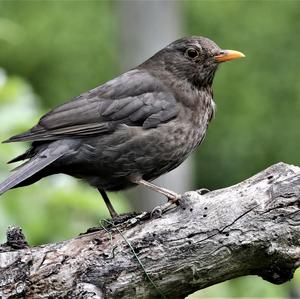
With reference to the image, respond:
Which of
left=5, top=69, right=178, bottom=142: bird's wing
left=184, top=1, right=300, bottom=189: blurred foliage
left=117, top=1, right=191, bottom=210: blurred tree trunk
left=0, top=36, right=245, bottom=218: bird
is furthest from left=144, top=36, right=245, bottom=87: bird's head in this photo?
left=184, top=1, right=300, bottom=189: blurred foliage

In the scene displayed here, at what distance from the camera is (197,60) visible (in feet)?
18.9

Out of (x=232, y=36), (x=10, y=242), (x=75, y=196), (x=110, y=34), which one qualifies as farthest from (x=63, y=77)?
(x=10, y=242)

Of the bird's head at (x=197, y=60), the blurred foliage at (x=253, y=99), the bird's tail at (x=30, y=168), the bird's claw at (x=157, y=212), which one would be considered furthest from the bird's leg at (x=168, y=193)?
the blurred foliage at (x=253, y=99)

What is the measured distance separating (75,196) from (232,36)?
9923 millimetres

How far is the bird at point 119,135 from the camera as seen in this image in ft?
17.0

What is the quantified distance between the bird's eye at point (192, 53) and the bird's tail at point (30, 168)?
1.21 meters

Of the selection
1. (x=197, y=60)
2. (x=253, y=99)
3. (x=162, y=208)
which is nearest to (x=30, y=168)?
(x=162, y=208)

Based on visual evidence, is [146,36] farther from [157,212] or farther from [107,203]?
[157,212]

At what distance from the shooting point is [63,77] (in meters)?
16.2

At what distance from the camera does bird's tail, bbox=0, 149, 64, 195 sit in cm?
488

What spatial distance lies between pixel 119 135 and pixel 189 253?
1.19m

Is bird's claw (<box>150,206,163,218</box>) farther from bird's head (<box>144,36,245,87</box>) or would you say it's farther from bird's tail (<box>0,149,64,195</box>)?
bird's head (<box>144,36,245,87</box>)

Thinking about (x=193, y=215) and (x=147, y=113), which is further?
(x=147, y=113)

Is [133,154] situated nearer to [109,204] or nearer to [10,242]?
[109,204]
